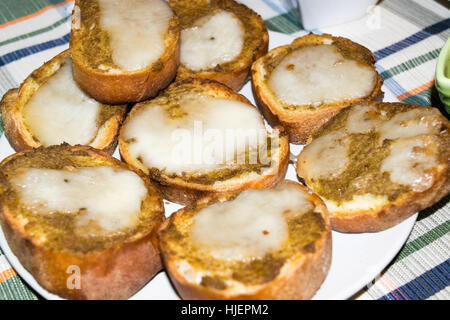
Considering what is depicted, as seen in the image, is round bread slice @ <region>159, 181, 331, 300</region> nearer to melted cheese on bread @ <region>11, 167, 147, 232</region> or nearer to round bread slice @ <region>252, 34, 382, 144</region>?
melted cheese on bread @ <region>11, 167, 147, 232</region>

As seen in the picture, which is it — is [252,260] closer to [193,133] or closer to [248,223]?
[248,223]

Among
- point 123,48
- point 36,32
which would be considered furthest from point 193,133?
point 36,32

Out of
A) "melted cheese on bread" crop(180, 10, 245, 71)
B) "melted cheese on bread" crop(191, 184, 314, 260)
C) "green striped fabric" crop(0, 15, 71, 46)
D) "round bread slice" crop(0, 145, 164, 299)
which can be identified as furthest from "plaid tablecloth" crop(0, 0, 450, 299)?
"melted cheese on bread" crop(180, 10, 245, 71)

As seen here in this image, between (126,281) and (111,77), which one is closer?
(126,281)

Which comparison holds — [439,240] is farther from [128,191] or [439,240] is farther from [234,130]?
[128,191]

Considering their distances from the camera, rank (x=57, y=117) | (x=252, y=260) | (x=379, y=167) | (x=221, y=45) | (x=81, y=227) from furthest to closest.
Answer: (x=221, y=45) < (x=57, y=117) < (x=379, y=167) < (x=81, y=227) < (x=252, y=260)

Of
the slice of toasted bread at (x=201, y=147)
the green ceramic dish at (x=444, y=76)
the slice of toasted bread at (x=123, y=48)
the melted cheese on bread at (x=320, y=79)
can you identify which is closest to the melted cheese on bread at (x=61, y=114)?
the slice of toasted bread at (x=123, y=48)

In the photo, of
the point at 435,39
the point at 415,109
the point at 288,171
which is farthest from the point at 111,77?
the point at 435,39
